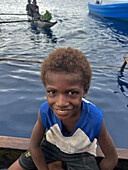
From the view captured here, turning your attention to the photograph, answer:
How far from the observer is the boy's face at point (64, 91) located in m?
1.45

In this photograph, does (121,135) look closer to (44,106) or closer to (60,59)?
(44,106)

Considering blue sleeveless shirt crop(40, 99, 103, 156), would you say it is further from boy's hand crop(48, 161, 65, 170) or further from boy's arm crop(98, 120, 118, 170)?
boy's hand crop(48, 161, 65, 170)

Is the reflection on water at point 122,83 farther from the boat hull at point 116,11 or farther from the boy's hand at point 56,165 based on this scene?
the boat hull at point 116,11

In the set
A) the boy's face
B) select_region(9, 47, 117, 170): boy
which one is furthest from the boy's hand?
the boy's face

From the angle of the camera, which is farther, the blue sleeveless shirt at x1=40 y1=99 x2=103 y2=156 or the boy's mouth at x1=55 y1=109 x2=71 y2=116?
the blue sleeveless shirt at x1=40 y1=99 x2=103 y2=156

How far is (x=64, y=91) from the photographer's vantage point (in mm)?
1465

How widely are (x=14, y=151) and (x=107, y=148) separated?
1.12m

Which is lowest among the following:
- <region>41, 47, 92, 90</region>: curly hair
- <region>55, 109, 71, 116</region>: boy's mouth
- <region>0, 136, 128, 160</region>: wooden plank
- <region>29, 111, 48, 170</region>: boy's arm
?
<region>0, 136, 128, 160</region>: wooden plank

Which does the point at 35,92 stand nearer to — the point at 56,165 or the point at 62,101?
the point at 56,165

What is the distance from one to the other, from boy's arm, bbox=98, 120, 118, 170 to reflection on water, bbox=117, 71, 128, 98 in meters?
3.64

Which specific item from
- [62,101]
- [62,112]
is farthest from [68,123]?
[62,101]

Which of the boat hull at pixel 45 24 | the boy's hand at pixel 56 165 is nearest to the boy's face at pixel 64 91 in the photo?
the boy's hand at pixel 56 165

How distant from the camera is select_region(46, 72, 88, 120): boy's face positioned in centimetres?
145

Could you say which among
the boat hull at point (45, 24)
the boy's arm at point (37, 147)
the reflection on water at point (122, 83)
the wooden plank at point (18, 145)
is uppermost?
the boy's arm at point (37, 147)
